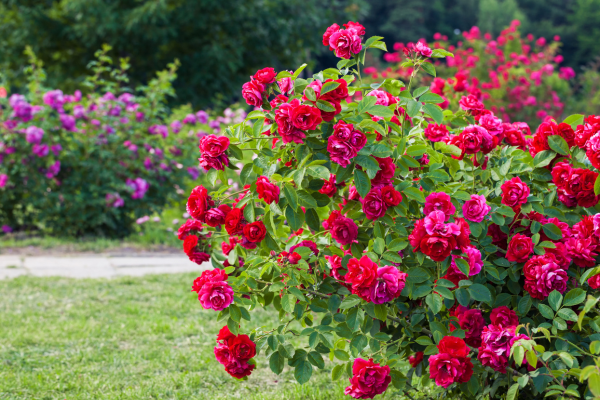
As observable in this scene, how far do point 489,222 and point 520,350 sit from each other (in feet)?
2.39

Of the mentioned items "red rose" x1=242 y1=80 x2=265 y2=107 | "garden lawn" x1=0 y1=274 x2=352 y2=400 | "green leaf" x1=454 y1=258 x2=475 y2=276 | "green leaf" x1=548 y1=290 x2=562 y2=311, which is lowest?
"garden lawn" x1=0 y1=274 x2=352 y2=400

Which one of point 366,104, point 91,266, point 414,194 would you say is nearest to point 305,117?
point 366,104

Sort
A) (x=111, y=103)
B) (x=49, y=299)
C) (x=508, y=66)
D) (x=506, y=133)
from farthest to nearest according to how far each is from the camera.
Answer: (x=508, y=66) → (x=111, y=103) → (x=49, y=299) → (x=506, y=133)

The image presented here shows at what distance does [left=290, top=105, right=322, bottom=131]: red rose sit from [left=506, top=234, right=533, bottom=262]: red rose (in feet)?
2.85

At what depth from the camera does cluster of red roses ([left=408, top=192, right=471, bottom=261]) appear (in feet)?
5.91

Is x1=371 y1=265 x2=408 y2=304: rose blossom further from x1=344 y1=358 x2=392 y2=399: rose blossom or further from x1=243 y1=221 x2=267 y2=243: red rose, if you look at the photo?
x1=243 y1=221 x2=267 y2=243: red rose

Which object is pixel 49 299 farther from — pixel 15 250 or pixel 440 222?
pixel 440 222

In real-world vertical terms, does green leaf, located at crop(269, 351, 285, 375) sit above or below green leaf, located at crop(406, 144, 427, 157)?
below

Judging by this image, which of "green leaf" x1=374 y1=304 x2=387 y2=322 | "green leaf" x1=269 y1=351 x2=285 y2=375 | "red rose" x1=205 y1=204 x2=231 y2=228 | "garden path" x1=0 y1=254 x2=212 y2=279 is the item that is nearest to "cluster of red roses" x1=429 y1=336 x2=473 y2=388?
"green leaf" x1=374 y1=304 x2=387 y2=322

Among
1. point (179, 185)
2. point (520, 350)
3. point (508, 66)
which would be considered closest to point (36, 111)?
point (179, 185)

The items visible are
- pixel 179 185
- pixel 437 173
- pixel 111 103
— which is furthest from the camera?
pixel 179 185

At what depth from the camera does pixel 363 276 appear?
181 centimetres

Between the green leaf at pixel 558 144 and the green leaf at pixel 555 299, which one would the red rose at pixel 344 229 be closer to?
the green leaf at pixel 555 299

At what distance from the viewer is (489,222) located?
2211mm
